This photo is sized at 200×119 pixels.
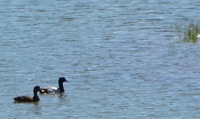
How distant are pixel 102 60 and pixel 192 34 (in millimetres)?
5058

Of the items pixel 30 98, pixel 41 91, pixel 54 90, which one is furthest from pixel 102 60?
pixel 30 98

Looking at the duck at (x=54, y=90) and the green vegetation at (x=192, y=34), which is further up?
the green vegetation at (x=192, y=34)

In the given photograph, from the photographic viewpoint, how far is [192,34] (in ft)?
96.6

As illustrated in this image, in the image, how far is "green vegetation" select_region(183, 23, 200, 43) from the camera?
29.1 metres

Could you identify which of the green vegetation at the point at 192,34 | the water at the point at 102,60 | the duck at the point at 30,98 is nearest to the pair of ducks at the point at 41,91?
the duck at the point at 30,98

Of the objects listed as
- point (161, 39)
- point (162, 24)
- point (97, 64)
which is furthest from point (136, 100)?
point (162, 24)

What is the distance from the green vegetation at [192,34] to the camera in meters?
29.1

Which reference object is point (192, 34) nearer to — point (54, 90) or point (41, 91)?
point (54, 90)

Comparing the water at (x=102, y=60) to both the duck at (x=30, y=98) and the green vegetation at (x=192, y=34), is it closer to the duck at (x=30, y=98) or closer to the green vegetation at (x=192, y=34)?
the duck at (x=30, y=98)

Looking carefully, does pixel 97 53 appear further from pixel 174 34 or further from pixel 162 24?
pixel 162 24

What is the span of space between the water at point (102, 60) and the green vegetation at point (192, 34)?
441mm

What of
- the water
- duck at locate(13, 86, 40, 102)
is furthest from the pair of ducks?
the water

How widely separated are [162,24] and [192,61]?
28.0 ft

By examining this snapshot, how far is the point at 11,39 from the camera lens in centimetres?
3070
